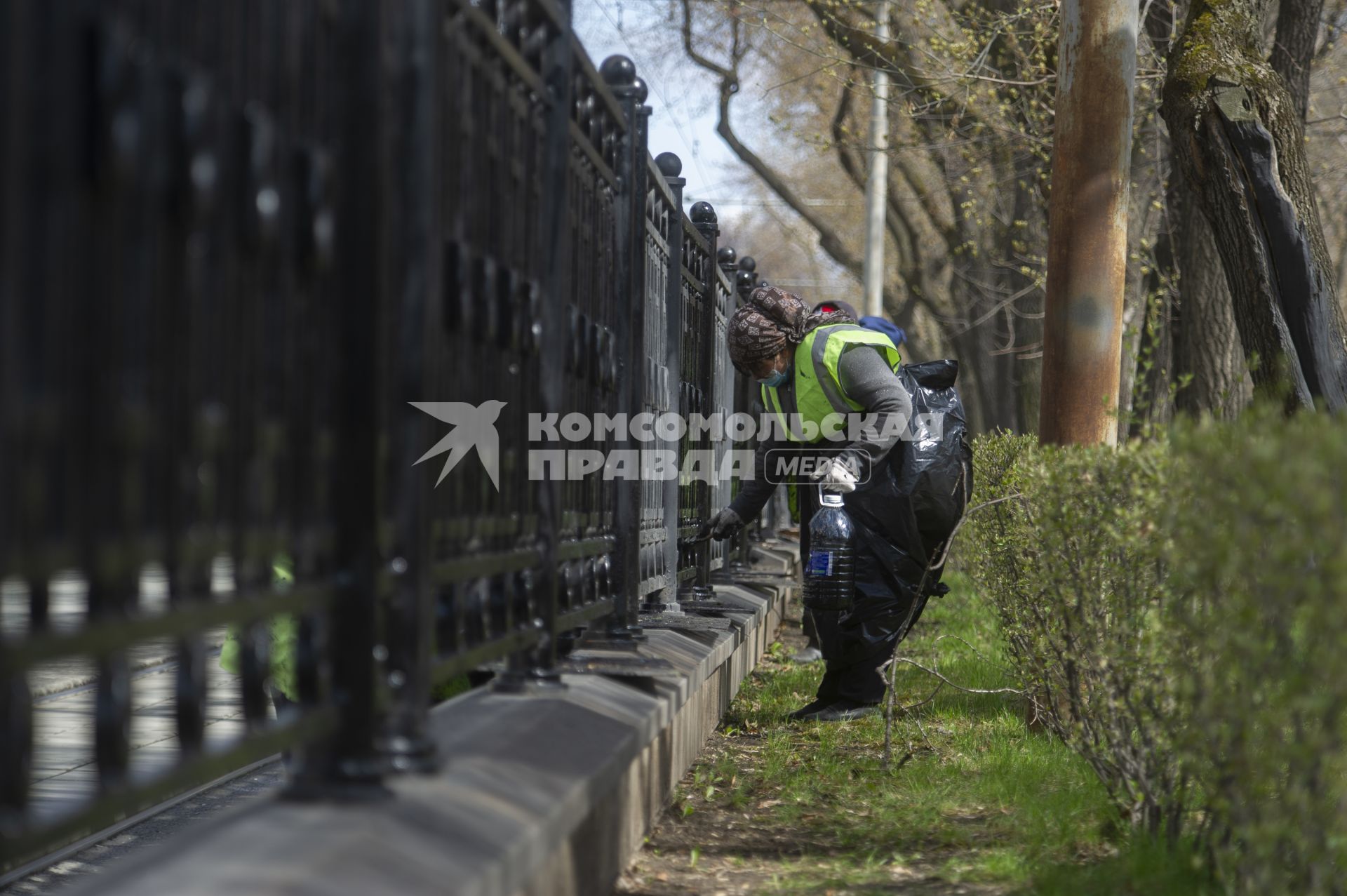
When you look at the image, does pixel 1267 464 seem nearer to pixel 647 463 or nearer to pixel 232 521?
pixel 232 521

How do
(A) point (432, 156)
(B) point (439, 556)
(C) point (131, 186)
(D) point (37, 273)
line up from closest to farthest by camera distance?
(D) point (37, 273), (C) point (131, 186), (A) point (432, 156), (B) point (439, 556)

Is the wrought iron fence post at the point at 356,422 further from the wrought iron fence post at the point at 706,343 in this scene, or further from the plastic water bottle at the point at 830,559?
the wrought iron fence post at the point at 706,343

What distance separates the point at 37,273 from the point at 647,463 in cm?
397

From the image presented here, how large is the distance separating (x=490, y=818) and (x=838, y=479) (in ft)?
12.1

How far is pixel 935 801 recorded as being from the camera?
4.63m

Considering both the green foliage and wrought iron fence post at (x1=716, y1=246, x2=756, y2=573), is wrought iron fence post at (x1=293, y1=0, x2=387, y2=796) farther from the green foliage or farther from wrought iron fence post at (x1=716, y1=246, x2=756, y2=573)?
wrought iron fence post at (x1=716, y1=246, x2=756, y2=573)

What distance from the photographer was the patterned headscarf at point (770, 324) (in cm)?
615

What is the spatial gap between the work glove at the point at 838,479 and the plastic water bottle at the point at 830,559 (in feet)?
0.11

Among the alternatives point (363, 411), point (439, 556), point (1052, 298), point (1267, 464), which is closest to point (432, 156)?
point (363, 411)

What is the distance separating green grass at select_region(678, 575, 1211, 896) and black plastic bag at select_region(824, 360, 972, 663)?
1.23 feet

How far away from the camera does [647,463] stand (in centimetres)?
557

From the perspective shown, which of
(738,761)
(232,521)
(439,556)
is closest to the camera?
(232,521)

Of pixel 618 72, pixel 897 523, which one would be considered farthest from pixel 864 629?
pixel 618 72

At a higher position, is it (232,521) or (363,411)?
(363,411)
